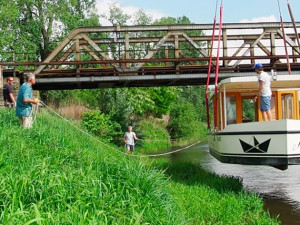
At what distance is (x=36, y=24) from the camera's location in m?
→ 38.0

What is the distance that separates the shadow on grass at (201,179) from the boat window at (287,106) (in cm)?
206

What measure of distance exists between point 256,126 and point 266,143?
0.44 metres

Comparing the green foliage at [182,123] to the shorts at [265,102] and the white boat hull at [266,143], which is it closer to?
the white boat hull at [266,143]

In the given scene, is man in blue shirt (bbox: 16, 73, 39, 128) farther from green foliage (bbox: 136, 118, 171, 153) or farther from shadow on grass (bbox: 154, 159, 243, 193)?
green foliage (bbox: 136, 118, 171, 153)

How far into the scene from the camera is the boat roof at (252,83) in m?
10.4

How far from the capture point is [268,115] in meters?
9.84

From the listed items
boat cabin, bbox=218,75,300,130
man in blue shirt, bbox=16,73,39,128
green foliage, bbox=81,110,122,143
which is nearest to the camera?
man in blue shirt, bbox=16,73,39,128

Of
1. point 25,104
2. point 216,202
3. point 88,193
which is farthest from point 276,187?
point 88,193

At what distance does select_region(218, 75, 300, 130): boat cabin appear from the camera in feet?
34.6

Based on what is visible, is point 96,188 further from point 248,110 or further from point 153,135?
point 153,135

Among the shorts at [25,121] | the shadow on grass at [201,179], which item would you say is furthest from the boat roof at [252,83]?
the shorts at [25,121]

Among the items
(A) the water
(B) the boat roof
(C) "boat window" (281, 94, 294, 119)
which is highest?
(B) the boat roof

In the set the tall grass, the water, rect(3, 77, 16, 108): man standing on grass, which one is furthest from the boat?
rect(3, 77, 16, 108): man standing on grass

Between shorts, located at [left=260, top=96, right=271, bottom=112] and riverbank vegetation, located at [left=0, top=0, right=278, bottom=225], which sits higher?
shorts, located at [left=260, top=96, right=271, bottom=112]
